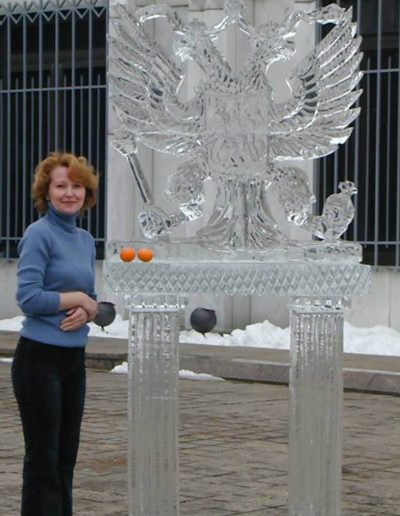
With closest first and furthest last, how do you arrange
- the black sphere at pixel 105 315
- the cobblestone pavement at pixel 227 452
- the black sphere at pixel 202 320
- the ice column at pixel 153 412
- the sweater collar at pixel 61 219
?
the ice column at pixel 153 412
the sweater collar at pixel 61 219
the cobblestone pavement at pixel 227 452
the black sphere at pixel 202 320
the black sphere at pixel 105 315

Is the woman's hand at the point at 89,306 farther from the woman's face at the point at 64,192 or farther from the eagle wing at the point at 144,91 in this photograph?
the eagle wing at the point at 144,91

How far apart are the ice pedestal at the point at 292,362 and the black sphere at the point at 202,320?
9895mm

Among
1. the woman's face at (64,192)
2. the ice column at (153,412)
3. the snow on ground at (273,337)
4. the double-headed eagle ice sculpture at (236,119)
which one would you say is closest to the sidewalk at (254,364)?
the snow on ground at (273,337)

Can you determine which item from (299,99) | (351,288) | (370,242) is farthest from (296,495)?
(370,242)

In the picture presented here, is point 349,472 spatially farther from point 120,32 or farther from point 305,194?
point 120,32

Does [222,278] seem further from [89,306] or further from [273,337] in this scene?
[273,337]

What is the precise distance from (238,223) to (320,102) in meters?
0.64

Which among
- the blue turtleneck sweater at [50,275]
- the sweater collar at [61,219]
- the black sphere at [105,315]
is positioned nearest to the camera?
the blue turtleneck sweater at [50,275]

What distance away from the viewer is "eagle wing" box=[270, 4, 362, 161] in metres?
6.45

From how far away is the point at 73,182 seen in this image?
6.25 m

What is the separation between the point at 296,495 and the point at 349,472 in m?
2.80

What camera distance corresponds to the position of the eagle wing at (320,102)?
6.45m

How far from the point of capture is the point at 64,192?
6207 mm

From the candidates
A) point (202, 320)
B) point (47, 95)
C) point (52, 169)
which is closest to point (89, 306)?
point (52, 169)
